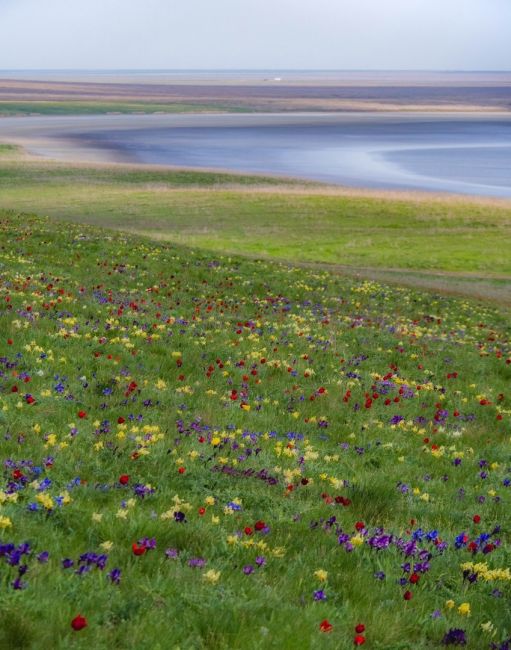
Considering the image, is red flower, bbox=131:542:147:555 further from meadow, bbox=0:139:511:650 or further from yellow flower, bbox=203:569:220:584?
yellow flower, bbox=203:569:220:584

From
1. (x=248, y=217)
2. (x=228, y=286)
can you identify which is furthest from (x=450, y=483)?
(x=248, y=217)

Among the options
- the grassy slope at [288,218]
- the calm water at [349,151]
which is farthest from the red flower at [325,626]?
the calm water at [349,151]

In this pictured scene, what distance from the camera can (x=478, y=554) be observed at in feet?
25.4

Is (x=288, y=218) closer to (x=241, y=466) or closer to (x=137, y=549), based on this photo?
(x=241, y=466)

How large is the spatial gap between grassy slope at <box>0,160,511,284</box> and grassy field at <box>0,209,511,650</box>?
3122 cm

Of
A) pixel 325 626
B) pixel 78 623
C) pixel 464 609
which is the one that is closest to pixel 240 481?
pixel 464 609

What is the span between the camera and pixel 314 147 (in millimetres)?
136750

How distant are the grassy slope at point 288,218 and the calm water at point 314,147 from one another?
18.9 metres

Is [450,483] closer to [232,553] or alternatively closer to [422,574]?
[422,574]

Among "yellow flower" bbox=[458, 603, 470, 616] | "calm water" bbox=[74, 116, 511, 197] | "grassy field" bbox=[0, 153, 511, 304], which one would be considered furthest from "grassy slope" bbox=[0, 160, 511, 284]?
"yellow flower" bbox=[458, 603, 470, 616]

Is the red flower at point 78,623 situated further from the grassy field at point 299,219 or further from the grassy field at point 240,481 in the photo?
Result: the grassy field at point 299,219

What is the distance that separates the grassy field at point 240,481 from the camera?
214 inches

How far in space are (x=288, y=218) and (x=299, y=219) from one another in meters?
0.98

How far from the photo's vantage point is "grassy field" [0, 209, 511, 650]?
17.9 ft
